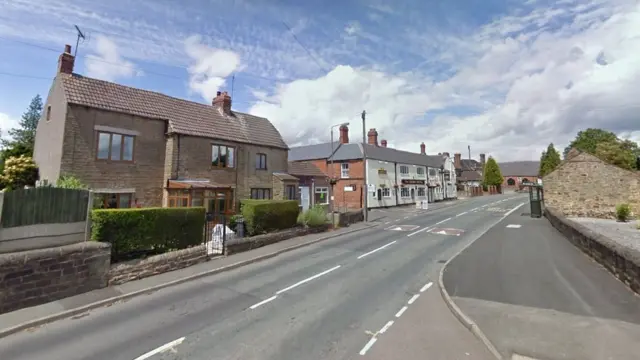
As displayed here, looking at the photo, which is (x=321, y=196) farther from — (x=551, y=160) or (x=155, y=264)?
(x=551, y=160)

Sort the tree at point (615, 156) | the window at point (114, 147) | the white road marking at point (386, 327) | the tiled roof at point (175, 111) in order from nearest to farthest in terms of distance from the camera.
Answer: the white road marking at point (386, 327) < the window at point (114, 147) < the tiled roof at point (175, 111) < the tree at point (615, 156)

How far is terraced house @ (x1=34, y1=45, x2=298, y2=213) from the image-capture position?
16.2 m

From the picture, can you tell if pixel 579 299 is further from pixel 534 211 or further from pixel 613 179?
pixel 613 179

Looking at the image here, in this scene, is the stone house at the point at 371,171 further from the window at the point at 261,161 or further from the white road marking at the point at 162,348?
the white road marking at the point at 162,348

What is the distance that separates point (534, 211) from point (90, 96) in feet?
116

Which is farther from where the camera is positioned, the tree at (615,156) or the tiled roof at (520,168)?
the tiled roof at (520,168)

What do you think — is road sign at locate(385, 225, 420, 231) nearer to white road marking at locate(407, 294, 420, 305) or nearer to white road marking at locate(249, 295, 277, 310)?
white road marking at locate(407, 294, 420, 305)

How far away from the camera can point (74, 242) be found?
9445 mm

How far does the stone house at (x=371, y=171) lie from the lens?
40312mm

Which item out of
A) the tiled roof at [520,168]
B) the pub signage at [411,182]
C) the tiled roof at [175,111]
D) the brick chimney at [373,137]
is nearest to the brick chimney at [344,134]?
the brick chimney at [373,137]

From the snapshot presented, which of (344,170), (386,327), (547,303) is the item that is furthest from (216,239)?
(344,170)

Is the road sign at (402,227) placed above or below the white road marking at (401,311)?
above

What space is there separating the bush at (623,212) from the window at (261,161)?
1141 inches

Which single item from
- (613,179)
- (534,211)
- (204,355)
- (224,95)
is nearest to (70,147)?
(224,95)
